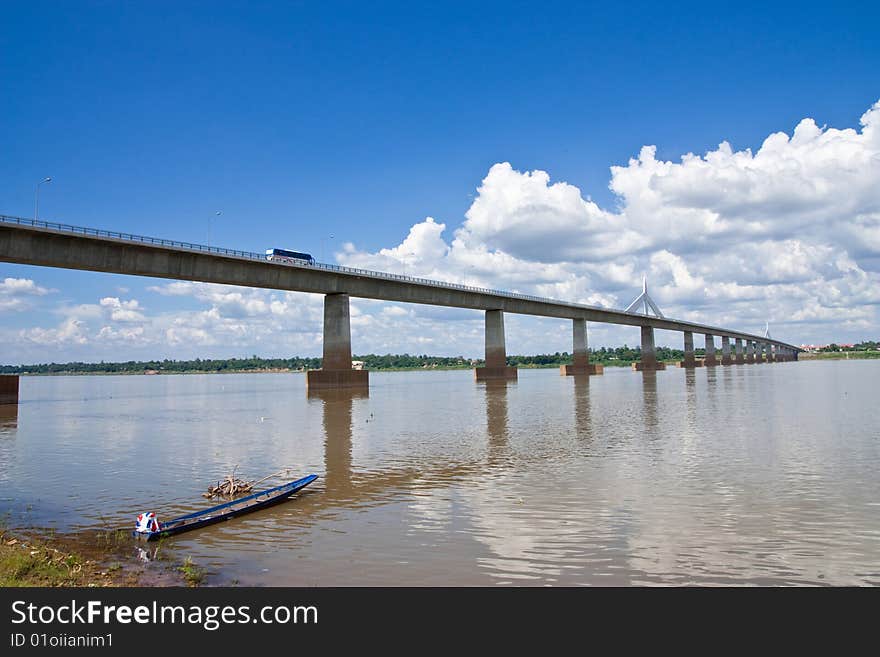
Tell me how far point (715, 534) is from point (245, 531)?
10766 mm

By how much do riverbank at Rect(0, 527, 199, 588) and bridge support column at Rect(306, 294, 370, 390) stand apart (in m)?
66.3

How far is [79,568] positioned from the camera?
11828 millimetres

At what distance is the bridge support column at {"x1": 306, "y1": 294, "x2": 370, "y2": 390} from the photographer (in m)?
81.1

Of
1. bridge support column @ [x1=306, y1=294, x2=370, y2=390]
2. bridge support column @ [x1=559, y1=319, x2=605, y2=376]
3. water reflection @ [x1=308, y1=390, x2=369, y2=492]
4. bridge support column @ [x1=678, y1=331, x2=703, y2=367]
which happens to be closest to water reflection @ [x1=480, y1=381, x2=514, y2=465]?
water reflection @ [x1=308, y1=390, x2=369, y2=492]

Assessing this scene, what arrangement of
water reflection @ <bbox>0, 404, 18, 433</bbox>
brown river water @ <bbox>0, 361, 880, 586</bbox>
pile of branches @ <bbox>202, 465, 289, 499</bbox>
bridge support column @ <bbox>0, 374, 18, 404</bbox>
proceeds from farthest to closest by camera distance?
bridge support column @ <bbox>0, 374, 18, 404</bbox>
water reflection @ <bbox>0, 404, 18, 433</bbox>
pile of branches @ <bbox>202, 465, 289, 499</bbox>
brown river water @ <bbox>0, 361, 880, 586</bbox>

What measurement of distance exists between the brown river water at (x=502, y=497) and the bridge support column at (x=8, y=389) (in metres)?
28.0

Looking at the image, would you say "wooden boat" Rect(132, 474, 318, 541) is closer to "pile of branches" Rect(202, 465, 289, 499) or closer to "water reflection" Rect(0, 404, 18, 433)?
"pile of branches" Rect(202, 465, 289, 499)

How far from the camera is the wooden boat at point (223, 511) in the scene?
14.7m

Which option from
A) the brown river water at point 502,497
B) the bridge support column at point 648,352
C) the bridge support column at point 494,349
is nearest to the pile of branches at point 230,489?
the brown river water at point 502,497

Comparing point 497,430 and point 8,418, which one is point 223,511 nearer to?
point 497,430

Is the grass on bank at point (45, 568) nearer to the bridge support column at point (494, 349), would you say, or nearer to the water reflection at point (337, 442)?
the water reflection at point (337, 442)
